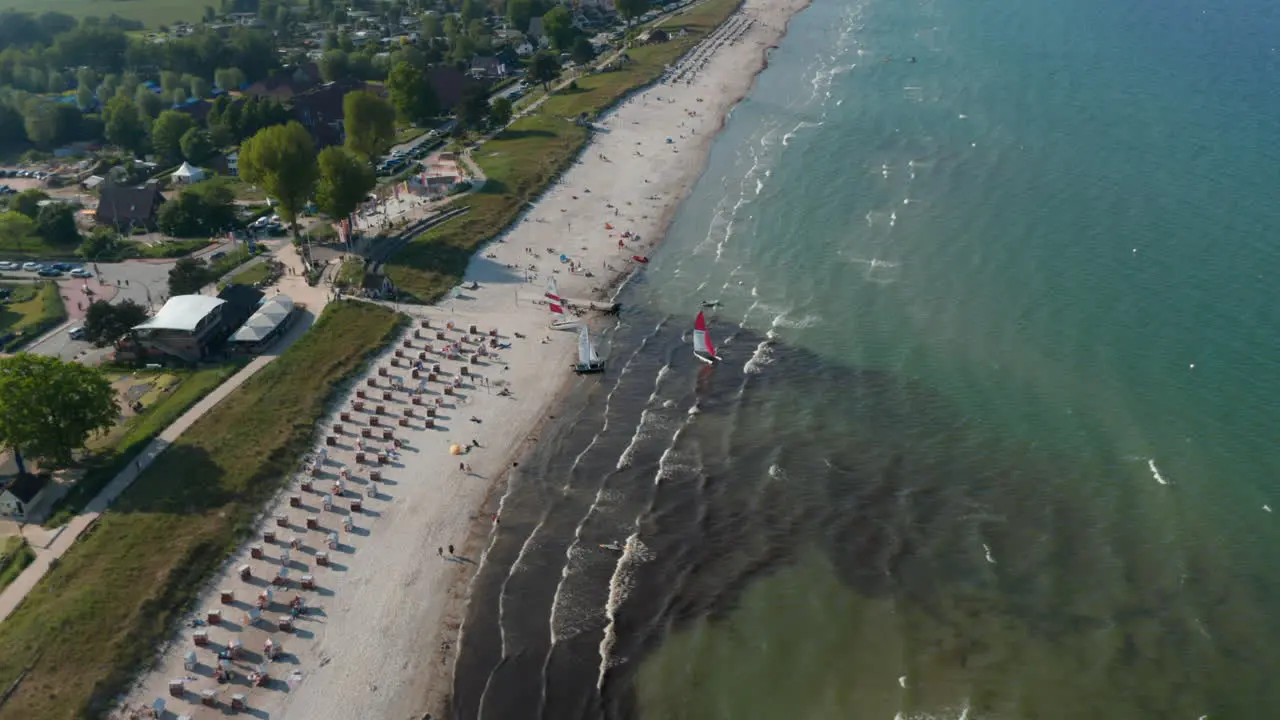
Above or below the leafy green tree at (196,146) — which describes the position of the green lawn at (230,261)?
above

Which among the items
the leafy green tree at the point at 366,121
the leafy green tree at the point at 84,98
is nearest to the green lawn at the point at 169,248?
the leafy green tree at the point at 366,121

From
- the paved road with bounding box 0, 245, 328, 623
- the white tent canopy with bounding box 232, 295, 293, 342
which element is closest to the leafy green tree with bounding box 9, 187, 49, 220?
the paved road with bounding box 0, 245, 328, 623

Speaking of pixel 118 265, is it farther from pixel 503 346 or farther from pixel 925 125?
pixel 925 125

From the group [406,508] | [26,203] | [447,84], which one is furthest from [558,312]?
[447,84]

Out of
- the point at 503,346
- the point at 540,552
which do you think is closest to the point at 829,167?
the point at 503,346

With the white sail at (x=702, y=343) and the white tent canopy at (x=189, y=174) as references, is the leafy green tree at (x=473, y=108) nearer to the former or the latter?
the white tent canopy at (x=189, y=174)

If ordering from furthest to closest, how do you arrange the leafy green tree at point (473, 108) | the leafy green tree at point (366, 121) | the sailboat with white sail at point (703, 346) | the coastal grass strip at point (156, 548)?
the leafy green tree at point (473, 108)
the leafy green tree at point (366, 121)
the sailboat with white sail at point (703, 346)
the coastal grass strip at point (156, 548)
